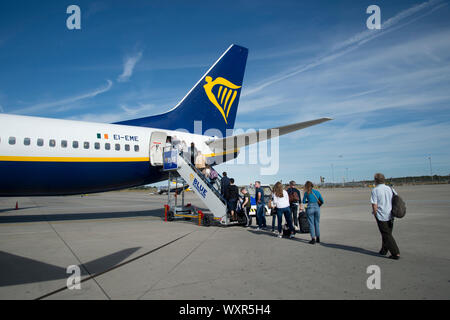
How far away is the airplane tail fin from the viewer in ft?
59.5

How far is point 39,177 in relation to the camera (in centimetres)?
1227

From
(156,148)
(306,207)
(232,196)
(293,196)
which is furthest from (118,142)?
(306,207)

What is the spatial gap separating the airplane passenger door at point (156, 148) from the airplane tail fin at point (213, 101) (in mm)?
1539

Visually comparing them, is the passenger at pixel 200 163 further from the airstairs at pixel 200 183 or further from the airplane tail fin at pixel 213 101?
the airplane tail fin at pixel 213 101

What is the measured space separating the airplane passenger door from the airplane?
5 centimetres

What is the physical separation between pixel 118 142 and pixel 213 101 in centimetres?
710

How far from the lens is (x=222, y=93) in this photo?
19.1 m

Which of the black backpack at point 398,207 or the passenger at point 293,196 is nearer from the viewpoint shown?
the black backpack at point 398,207

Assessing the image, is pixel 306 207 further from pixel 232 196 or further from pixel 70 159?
pixel 70 159

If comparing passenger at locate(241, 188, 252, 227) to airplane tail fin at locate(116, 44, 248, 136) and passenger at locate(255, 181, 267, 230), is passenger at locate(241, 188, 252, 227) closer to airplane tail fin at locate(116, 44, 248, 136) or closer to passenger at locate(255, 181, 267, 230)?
passenger at locate(255, 181, 267, 230)

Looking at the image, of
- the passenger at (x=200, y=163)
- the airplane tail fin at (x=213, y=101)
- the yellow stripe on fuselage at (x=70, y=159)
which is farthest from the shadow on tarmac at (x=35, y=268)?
the airplane tail fin at (x=213, y=101)

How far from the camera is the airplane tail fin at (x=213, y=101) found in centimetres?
1814

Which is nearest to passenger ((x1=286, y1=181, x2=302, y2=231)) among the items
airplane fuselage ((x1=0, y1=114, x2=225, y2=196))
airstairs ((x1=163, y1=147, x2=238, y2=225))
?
airstairs ((x1=163, y1=147, x2=238, y2=225))
